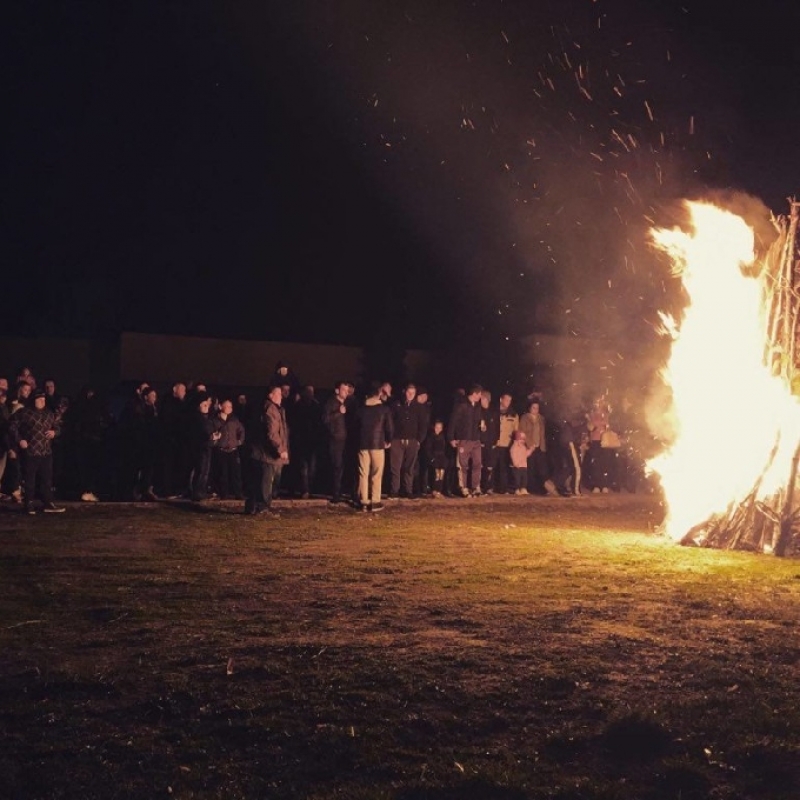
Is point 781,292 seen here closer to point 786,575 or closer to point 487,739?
point 786,575

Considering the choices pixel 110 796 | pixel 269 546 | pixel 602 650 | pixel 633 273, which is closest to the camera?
pixel 110 796

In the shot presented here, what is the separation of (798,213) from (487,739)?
10680 millimetres

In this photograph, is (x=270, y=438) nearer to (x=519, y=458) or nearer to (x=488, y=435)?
(x=488, y=435)

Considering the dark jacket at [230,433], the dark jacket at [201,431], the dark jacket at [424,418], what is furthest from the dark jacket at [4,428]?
the dark jacket at [424,418]

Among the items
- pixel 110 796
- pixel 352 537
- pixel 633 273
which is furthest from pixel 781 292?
pixel 633 273

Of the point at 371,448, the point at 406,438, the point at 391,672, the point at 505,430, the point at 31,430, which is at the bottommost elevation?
the point at 391,672

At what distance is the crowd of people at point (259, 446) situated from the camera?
15.4 metres

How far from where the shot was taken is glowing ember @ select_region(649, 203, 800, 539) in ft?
45.6

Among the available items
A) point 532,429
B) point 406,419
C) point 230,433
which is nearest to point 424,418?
point 406,419

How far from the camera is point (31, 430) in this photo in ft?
48.2

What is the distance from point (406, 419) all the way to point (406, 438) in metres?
0.37

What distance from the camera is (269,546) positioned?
494 inches

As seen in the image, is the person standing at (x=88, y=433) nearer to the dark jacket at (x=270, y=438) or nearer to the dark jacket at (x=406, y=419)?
the dark jacket at (x=270, y=438)

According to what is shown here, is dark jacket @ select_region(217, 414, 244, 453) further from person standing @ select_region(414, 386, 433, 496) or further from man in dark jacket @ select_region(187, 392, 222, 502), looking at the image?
person standing @ select_region(414, 386, 433, 496)
